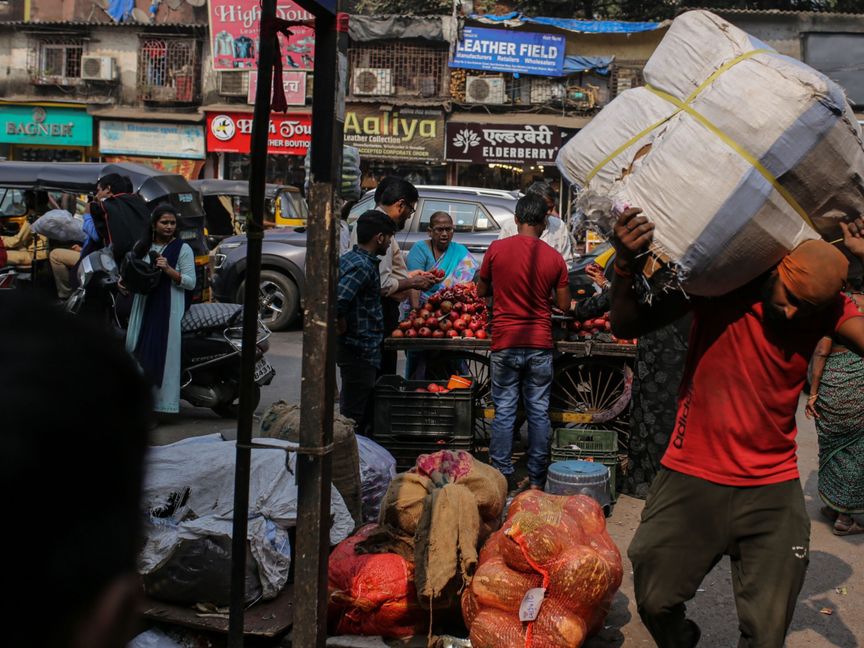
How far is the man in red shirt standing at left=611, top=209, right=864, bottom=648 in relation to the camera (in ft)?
10.6

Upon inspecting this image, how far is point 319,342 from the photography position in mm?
3570

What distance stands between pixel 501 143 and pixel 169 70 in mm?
10111

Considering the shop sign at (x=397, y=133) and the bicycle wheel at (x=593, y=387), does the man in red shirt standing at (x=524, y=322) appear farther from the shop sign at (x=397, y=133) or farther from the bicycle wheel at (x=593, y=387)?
the shop sign at (x=397, y=133)

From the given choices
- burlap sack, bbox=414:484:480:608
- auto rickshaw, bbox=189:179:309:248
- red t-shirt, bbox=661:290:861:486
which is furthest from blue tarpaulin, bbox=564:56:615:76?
red t-shirt, bbox=661:290:861:486

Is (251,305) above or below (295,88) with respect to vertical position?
below

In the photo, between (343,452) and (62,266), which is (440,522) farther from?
(62,266)

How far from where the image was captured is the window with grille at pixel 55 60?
28.8 metres

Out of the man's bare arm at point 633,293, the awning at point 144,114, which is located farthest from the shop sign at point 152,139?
the man's bare arm at point 633,293

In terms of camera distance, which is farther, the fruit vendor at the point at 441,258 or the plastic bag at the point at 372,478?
the fruit vendor at the point at 441,258

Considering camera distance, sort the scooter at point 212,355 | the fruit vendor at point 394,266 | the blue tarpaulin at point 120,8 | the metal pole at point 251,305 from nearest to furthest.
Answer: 1. the metal pole at point 251,305
2. the fruit vendor at point 394,266
3. the scooter at point 212,355
4. the blue tarpaulin at point 120,8

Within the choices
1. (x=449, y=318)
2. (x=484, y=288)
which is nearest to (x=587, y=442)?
(x=484, y=288)

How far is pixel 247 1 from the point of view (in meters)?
27.2

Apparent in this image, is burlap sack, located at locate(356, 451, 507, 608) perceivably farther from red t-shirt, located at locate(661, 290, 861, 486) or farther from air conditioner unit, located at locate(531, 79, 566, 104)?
air conditioner unit, located at locate(531, 79, 566, 104)

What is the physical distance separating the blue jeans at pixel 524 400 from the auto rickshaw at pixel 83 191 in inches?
240
